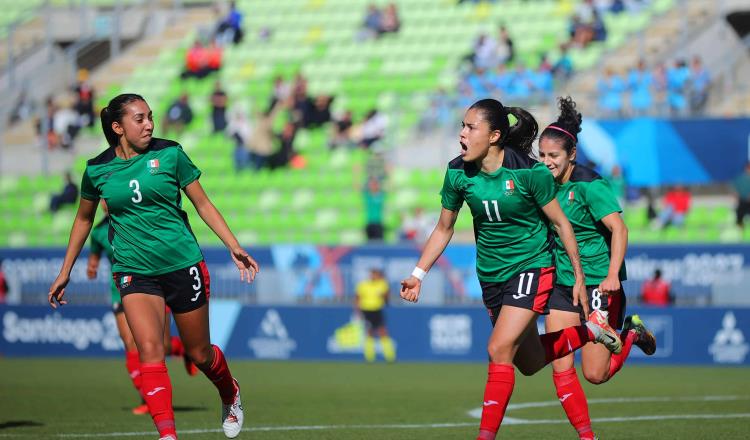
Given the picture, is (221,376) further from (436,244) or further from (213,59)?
(213,59)

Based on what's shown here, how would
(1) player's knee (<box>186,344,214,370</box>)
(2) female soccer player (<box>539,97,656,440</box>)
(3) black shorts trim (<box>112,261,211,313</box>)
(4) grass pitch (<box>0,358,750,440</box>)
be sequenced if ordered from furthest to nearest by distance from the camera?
1. (4) grass pitch (<box>0,358,750,440</box>)
2. (2) female soccer player (<box>539,97,656,440</box>)
3. (1) player's knee (<box>186,344,214,370</box>)
4. (3) black shorts trim (<box>112,261,211,313</box>)

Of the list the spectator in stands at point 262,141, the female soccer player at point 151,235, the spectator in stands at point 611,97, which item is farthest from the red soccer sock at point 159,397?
the spectator in stands at point 262,141

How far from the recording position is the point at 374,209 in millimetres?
24750

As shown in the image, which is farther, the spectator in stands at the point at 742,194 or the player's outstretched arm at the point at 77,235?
the spectator in stands at the point at 742,194

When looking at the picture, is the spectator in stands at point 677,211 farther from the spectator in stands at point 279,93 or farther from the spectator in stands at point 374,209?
the spectator in stands at point 279,93

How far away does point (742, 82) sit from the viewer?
25.9 metres

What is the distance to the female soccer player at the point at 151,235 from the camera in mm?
8688

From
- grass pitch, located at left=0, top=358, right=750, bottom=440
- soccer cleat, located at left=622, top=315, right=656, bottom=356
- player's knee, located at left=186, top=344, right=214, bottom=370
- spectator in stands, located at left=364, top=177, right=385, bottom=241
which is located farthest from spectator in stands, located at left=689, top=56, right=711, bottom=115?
player's knee, located at left=186, top=344, right=214, bottom=370

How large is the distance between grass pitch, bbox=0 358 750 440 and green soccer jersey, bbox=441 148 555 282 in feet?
7.63

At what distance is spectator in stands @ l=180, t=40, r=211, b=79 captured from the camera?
32312mm

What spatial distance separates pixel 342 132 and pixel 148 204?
19.2 m

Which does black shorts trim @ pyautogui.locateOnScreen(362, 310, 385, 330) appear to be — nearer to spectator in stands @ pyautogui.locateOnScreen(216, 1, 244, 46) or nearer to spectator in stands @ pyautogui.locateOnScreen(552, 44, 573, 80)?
spectator in stands @ pyautogui.locateOnScreen(552, 44, 573, 80)

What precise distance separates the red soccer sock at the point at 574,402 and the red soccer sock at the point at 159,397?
8.34 feet

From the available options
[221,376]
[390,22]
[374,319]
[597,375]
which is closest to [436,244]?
[597,375]
